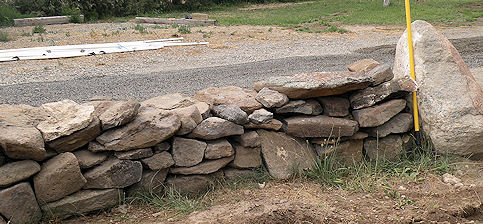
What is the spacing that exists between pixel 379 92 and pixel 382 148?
568 millimetres

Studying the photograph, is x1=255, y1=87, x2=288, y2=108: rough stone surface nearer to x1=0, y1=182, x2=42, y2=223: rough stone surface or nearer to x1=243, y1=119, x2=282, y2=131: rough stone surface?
x1=243, y1=119, x2=282, y2=131: rough stone surface

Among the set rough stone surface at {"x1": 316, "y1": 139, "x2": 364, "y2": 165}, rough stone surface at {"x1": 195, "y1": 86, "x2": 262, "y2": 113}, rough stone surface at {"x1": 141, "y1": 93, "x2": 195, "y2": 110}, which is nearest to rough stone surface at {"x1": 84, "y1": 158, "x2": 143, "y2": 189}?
rough stone surface at {"x1": 141, "y1": 93, "x2": 195, "y2": 110}

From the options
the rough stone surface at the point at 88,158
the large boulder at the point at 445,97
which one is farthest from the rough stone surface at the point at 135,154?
the large boulder at the point at 445,97

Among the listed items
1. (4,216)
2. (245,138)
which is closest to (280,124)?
(245,138)

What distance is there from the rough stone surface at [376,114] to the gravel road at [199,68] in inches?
102

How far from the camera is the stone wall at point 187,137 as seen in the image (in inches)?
142

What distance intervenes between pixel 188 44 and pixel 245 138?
7718mm

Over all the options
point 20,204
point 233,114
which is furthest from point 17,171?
point 233,114

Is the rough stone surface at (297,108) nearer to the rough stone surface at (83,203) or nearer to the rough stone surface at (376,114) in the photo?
the rough stone surface at (376,114)

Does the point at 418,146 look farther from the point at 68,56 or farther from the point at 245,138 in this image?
the point at 68,56

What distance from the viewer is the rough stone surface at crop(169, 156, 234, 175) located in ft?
13.7

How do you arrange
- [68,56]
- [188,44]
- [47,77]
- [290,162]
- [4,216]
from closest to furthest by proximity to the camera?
[4,216] < [290,162] < [47,77] < [68,56] < [188,44]

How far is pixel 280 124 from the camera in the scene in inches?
175

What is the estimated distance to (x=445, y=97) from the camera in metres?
4.59
